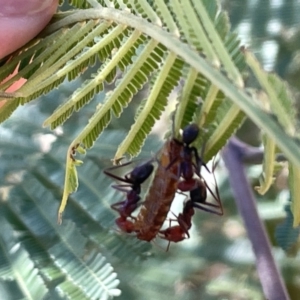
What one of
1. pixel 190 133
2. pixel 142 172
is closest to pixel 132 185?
pixel 142 172

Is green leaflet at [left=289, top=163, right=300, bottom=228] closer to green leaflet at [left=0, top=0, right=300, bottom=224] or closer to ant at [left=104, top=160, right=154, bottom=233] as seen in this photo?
green leaflet at [left=0, top=0, right=300, bottom=224]

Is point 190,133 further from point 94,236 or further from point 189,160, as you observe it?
point 94,236

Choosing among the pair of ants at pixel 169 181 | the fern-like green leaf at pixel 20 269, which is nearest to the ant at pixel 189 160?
the pair of ants at pixel 169 181

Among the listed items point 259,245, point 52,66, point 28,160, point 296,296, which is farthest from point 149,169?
point 296,296

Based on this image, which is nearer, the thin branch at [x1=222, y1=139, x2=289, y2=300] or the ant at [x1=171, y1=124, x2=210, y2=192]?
the ant at [x1=171, y1=124, x2=210, y2=192]

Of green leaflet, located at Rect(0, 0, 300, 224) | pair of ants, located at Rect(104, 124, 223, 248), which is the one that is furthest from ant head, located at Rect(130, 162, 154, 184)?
green leaflet, located at Rect(0, 0, 300, 224)
